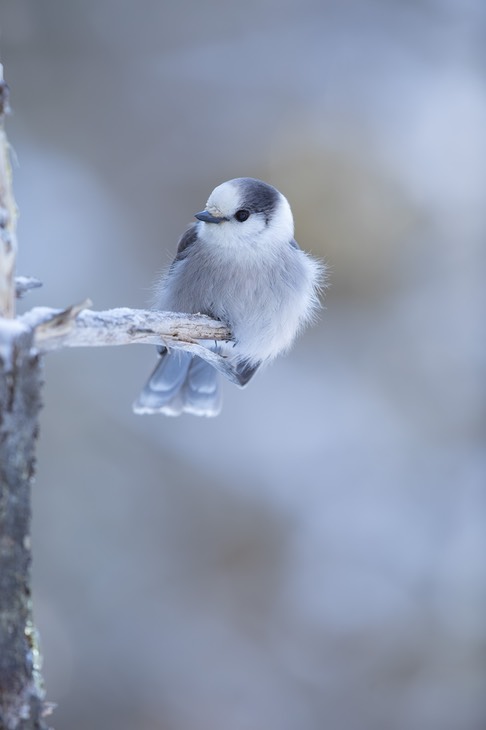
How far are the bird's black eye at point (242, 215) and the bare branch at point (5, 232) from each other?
3.41 ft

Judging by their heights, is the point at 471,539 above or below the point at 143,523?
above

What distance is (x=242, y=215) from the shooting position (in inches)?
84.4

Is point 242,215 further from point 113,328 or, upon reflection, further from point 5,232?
point 5,232

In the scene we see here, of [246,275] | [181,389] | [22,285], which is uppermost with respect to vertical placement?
[246,275]

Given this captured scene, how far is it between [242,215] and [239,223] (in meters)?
0.02

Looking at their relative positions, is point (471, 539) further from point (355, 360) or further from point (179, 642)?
point (179, 642)

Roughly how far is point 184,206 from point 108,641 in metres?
2.19

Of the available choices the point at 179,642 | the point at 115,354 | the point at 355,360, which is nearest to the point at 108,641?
the point at 179,642

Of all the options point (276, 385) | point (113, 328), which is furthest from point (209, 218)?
point (276, 385)

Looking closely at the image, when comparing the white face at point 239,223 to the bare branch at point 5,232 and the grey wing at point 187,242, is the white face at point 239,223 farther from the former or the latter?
the bare branch at point 5,232

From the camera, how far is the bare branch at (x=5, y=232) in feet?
3.59

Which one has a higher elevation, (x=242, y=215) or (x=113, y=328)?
(x=242, y=215)

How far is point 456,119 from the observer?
14.0 feet

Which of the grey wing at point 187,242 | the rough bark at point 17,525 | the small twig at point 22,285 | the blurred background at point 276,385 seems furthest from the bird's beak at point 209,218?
the blurred background at point 276,385
